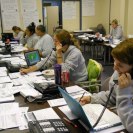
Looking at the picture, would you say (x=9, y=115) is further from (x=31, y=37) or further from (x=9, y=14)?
(x=9, y=14)

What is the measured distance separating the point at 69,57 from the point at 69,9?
20.5 feet

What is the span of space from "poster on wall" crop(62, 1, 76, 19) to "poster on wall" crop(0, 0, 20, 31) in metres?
1.72

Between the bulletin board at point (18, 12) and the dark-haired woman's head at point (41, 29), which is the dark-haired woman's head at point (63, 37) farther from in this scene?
the bulletin board at point (18, 12)

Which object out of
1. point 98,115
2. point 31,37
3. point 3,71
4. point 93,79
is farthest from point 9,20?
point 98,115

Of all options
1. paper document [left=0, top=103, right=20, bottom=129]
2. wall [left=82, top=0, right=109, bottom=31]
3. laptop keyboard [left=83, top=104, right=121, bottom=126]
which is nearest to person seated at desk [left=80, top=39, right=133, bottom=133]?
laptop keyboard [left=83, top=104, right=121, bottom=126]

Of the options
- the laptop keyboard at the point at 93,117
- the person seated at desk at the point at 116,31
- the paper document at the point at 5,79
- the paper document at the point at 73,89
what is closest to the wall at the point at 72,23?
the person seated at desk at the point at 116,31

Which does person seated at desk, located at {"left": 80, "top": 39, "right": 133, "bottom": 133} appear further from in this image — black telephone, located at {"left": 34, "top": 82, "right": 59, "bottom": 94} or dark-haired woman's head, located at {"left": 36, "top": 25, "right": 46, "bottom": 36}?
dark-haired woman's head, located at {"left": 36, "top": 25, "right": 46, "bottom": 36}

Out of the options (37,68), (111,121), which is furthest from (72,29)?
(111,121)

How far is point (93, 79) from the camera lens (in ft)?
8.30

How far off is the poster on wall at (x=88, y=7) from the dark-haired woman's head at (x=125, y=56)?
7656 mm

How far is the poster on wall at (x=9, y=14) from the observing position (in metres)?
7.74

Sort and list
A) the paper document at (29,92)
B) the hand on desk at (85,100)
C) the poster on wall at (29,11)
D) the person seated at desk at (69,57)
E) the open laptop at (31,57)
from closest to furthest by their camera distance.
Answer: the hand on desk at (85,100) → the paper document at (29,92) → the person seated at desk at (69,57) → the open laptop at (31,57) → the poster on wall at (29,11)

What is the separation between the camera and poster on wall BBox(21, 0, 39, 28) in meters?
7.91

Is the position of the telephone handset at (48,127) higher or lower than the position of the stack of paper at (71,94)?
higher
